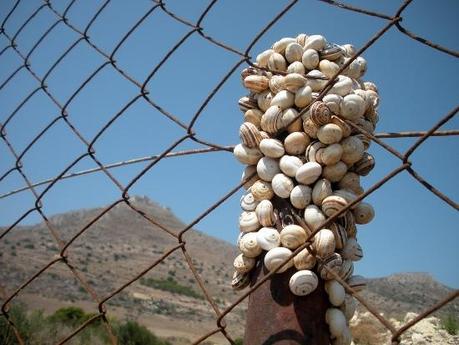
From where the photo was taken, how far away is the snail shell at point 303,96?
1394mm

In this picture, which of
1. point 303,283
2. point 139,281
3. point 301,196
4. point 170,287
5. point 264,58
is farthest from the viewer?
point 139,281

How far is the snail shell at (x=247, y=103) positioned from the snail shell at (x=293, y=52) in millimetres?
168

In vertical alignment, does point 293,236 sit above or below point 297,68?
below

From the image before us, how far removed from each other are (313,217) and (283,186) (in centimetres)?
12

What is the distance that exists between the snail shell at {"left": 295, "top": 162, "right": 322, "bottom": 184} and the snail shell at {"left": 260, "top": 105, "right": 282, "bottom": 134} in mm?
153

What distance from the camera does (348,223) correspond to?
4.42ft

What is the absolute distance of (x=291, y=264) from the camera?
1.28 m

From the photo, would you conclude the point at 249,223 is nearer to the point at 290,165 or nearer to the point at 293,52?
the point at 290,165

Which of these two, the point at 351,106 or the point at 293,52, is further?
the point at 293,52

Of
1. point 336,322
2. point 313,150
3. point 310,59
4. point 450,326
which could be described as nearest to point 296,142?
point 313,150

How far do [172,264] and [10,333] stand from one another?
47990 mm

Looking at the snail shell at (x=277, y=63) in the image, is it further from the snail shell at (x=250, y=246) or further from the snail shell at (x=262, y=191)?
the snail shell at (x=250, y=246)

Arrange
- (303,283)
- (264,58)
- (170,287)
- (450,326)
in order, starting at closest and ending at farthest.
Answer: (303,283) < (264,58) < (450,326) < (170,287)

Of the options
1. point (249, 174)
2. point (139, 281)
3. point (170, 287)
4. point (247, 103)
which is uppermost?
point (247, 103)
